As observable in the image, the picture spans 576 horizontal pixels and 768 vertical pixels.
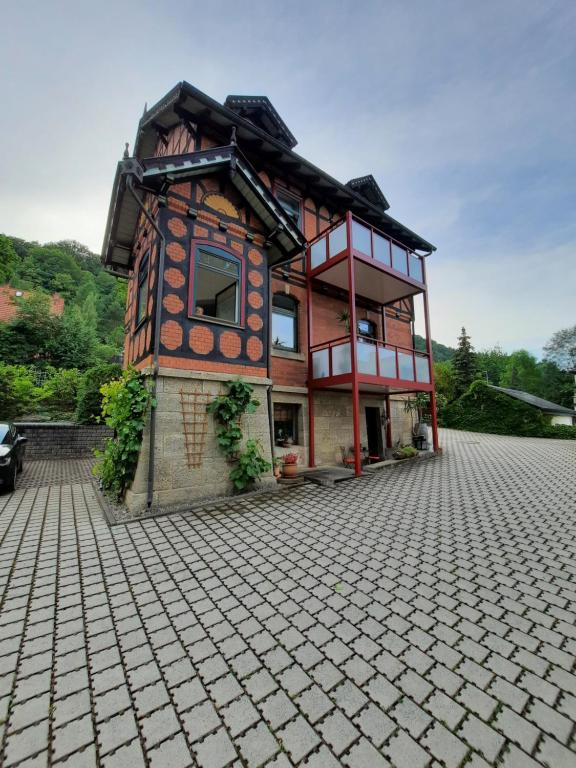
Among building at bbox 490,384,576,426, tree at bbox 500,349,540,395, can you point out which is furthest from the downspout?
tree at bbox 500,349,540,395

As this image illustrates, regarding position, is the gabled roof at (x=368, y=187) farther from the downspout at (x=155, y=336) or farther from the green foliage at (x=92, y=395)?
the green foliage at (x=92, y=395)

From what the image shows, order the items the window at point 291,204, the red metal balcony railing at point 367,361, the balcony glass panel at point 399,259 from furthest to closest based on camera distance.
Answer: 1. the balcony glass panel at point 399,259
2. the window at point 291,204
3. the red metal balcony railing at point 367,361

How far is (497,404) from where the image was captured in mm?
17562

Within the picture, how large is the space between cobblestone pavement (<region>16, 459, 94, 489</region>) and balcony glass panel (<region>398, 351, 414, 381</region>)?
966cm

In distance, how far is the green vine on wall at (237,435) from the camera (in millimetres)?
6352

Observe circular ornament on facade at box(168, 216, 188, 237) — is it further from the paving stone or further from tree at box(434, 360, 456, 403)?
tree at box(434, 360, 456, 403)

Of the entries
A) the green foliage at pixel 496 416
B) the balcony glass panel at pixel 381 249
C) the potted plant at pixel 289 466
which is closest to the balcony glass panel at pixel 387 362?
the balcony glass panel at pixel 381 249

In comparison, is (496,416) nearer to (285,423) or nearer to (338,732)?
(285,423)

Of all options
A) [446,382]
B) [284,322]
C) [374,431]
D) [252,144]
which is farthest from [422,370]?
[446,382]

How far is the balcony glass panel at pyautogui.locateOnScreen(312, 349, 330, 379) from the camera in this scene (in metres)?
9.14

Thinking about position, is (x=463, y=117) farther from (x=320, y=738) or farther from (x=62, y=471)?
(x=62, y=471)

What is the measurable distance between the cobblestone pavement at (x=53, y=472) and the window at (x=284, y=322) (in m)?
6.63

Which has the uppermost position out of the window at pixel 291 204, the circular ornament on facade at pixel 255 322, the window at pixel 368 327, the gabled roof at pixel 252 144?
the gabled roof at pixel 252 144

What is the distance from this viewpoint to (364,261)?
911 centimetres
